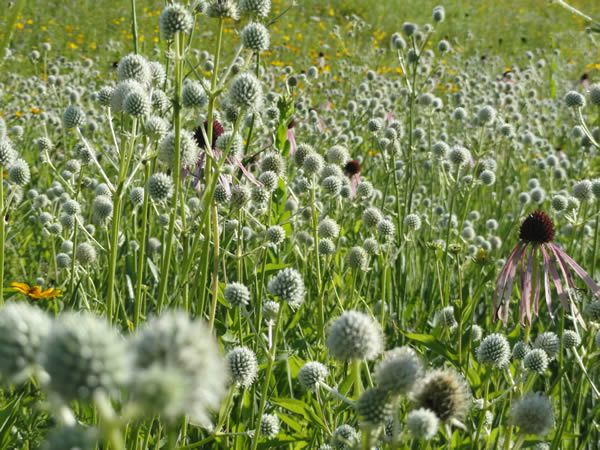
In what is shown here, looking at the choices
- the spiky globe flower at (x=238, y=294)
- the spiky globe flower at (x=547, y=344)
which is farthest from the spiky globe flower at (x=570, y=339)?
the spiky globe flower at (x=238, y=294)

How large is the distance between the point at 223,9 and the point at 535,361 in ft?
3.79

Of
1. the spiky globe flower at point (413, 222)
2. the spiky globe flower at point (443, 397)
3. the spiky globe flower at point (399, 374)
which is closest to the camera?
the spiky globe flower at point (399, 374)

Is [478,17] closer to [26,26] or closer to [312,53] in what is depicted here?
[312,53]

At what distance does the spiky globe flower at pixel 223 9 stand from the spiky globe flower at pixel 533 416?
1065 millimetres

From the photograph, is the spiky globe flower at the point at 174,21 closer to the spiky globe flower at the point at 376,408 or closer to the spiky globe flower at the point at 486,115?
the spiky globe flower at the point at 376,408

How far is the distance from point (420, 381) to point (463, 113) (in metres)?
3.20

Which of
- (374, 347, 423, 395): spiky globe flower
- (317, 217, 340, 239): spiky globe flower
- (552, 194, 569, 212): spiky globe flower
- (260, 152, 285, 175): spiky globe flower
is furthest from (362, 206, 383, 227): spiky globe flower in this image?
(374, 347, 423, 395): spiky globe flower

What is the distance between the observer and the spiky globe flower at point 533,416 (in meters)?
1.15

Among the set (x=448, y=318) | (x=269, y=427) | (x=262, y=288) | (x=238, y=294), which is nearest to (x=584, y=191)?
(x=448, y=318)

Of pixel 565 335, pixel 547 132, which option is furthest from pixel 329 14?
pixel 565 335

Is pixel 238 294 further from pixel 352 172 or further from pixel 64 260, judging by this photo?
pixel 352 172

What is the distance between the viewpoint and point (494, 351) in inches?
65.6

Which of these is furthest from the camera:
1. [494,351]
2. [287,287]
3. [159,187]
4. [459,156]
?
[459,156]

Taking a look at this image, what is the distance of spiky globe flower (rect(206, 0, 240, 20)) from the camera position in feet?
5.22
